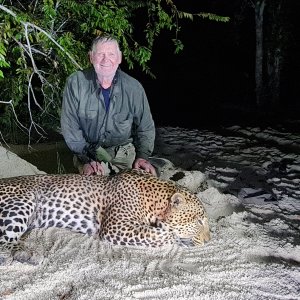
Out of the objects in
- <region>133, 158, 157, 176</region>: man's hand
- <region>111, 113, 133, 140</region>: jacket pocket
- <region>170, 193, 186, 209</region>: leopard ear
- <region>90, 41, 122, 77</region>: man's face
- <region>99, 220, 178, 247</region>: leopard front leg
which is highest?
<region>90, 41, 122, 77</region>: man's face

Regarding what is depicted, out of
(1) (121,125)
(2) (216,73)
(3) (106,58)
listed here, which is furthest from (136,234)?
(2) (216,73)

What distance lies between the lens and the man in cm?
484

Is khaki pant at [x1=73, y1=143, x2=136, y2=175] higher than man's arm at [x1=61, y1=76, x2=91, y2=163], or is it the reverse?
man's arm at [x1=61, y1=76, x2=91, y2=163]

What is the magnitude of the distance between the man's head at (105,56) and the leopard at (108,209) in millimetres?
1106

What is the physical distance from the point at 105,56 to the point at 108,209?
1.56 m

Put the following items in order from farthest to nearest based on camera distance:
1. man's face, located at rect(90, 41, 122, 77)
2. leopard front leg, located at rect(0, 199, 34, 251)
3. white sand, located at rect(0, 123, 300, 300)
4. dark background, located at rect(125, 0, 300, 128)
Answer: dark background, located at rect(125, 0, 300, 128) → man's face, located at rect(90, 41, 122, 77) → leopard front leg, located at rect(0, 199, 34, 251) → white sand, located at rect(0, 123, 300, 300)

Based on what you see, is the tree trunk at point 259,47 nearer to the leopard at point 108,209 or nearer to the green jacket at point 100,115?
the green jacket at point 100,115

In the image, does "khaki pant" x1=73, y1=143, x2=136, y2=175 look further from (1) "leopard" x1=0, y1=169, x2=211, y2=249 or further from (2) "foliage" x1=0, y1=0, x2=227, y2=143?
(2) "foliage" x1=0, y1=0, x2=227, y2=143

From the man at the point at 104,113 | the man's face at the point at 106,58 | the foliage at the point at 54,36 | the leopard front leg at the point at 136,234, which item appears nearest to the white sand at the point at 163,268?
the leopard front leg at the point at 136,234

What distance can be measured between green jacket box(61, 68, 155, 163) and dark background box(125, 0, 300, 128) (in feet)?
21.4

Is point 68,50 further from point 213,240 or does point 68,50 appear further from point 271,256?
point 271,256

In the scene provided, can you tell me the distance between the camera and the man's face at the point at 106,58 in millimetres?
4758

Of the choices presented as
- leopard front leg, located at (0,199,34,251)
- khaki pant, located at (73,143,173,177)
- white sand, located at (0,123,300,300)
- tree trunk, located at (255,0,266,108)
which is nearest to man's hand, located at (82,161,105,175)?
khaki pant, located at (73,143,173,177)

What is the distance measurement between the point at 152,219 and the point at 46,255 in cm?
99
